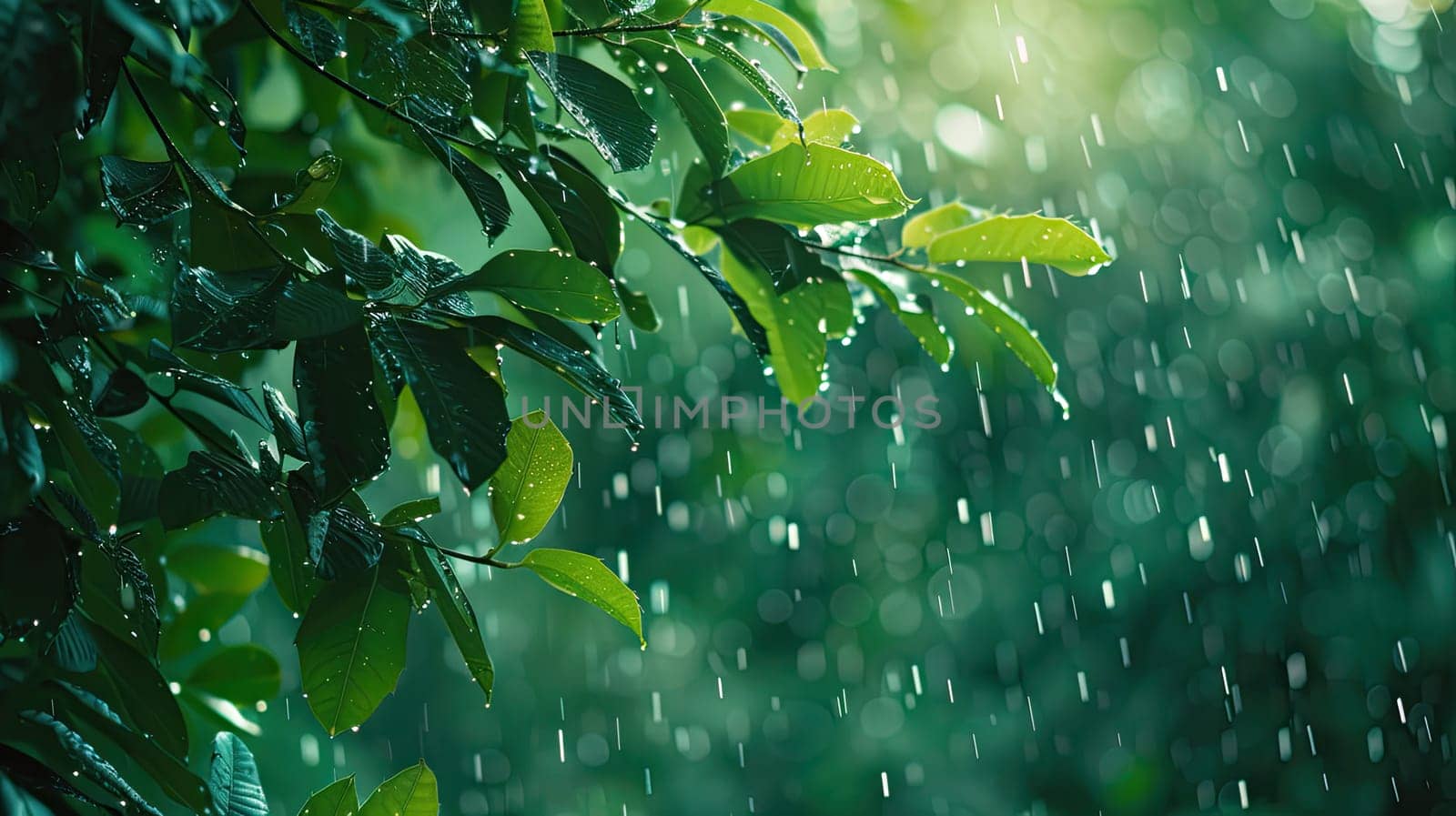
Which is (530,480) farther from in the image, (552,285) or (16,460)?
(16,460)

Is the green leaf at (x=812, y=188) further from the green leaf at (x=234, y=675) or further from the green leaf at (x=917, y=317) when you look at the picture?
the green leaf at (x=234, y=675)

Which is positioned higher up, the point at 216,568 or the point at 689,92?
the point at 689,92

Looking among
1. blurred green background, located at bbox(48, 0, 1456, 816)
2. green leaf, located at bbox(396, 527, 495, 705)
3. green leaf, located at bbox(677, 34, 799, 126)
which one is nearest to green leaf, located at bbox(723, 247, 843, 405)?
green leaf, located at bbox(677, 34, 799, 126)

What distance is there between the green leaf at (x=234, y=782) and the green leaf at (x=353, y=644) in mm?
49

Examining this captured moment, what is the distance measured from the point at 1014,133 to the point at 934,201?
292mm

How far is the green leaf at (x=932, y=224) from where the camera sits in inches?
29.2

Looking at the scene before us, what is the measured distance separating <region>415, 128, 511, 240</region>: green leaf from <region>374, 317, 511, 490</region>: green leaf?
11 cm

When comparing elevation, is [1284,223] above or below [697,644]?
above

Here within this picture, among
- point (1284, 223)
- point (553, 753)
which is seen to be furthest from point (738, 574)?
point (1284, 223)

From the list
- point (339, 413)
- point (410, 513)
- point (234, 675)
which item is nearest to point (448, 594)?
point (410, 513)

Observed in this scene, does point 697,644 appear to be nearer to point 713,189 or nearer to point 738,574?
point 738,574

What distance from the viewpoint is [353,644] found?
1.83 feet

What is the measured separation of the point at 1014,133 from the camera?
10.7 ft

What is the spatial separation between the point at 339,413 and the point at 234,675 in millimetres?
645
